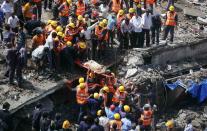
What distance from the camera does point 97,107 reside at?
21.8 m

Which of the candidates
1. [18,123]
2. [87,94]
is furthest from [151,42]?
[18,123]

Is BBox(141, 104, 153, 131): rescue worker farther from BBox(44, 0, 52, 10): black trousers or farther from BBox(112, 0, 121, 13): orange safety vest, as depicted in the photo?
BBox(44, 0, 52, 10): black trousers

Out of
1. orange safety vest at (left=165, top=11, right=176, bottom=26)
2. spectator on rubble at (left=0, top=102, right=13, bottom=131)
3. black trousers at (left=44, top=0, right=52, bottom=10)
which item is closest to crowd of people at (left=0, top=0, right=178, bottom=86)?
orange safety vest at (left=165, top=11, right=176, bottom=26)

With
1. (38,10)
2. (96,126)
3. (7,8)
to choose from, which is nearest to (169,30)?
(38,10)

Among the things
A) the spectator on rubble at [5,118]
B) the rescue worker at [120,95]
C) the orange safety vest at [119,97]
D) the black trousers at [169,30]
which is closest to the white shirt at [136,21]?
the black trousers at [169,30]

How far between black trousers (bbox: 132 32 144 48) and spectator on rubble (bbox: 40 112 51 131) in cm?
711

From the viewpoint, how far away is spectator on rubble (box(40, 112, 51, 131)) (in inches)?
778

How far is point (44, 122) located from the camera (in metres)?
19.8

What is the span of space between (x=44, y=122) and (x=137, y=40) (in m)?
7.62

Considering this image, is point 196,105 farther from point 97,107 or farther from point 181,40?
point 97,107

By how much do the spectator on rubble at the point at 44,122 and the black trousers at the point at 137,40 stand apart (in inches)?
280

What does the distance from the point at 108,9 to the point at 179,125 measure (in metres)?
7.78

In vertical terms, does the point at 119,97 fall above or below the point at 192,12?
below

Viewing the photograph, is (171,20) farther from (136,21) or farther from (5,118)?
(5,118)
